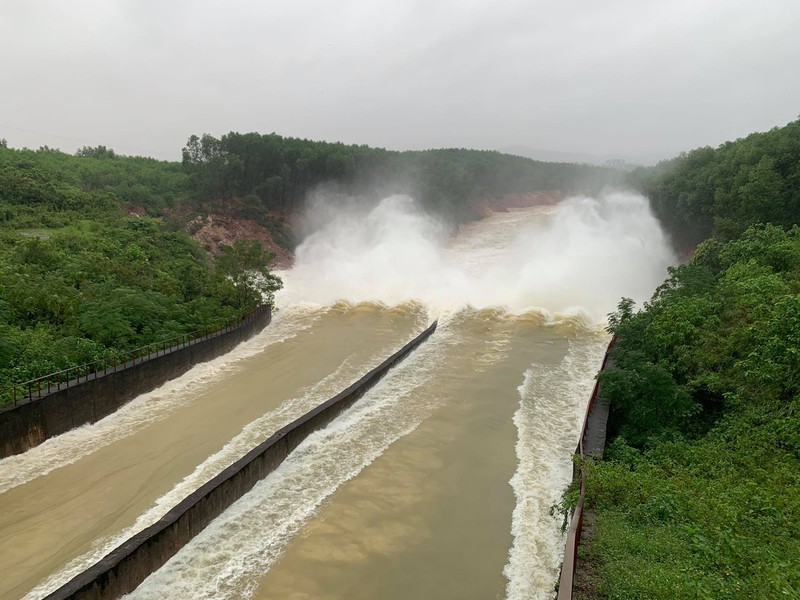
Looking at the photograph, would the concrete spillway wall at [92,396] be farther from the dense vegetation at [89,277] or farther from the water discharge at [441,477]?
the water discharge at [441,477]

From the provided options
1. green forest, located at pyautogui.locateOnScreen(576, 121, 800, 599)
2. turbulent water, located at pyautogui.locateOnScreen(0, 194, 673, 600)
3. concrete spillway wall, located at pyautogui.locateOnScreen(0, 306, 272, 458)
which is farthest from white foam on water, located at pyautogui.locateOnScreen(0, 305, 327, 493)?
green forest, located at pyautogui.locateOnScreen(576, 121, 800, 599)

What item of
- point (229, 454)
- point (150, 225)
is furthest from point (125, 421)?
point (150, 225)

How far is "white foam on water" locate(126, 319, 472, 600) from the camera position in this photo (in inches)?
387

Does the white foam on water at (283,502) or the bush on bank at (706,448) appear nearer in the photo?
the bush on bank at (706,448)

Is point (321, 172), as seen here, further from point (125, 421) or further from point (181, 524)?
point (181, 524)

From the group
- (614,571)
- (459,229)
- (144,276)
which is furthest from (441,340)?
(459,229)

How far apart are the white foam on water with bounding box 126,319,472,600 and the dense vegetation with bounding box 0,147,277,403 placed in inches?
311

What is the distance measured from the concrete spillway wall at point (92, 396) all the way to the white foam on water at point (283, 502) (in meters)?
6.58

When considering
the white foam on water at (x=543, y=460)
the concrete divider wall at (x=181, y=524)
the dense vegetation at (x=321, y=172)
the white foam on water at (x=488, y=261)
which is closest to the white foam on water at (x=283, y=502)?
the concrete divider wall at (x=181, y=524)

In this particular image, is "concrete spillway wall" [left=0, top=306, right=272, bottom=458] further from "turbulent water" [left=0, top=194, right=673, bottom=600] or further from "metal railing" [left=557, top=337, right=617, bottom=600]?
"metal railing" [left=557, top=337, right=617, bottom=600]

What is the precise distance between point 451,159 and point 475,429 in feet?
232

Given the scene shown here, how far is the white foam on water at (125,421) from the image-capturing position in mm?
13734

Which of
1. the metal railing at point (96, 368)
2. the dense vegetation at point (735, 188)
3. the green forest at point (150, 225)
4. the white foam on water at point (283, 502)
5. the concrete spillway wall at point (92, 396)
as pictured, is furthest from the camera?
the dense vegetation at point (735, 188)

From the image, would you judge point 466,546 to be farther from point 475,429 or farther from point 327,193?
point 327,193
